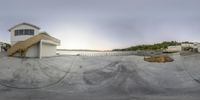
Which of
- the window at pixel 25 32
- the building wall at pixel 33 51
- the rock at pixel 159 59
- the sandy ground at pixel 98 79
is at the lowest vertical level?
the sandy ground at pixel 98 79

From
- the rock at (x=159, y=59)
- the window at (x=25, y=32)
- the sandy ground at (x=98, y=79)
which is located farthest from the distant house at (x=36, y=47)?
the rock at (x=159, y=59)

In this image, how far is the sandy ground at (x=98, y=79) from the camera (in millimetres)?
25984

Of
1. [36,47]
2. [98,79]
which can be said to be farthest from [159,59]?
[36,47]

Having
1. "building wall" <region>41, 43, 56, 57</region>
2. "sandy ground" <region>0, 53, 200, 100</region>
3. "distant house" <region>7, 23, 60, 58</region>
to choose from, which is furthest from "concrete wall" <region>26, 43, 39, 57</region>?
"sandy ground" <region>0, 53, 200, 100</region>

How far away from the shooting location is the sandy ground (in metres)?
26.0

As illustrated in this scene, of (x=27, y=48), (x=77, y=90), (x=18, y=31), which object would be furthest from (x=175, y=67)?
(x=18, y=31)

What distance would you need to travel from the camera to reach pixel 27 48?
41.2 metres

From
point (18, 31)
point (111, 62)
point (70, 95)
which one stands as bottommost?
point (70, 95)

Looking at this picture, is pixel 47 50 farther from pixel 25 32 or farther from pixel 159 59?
pixel 159 59

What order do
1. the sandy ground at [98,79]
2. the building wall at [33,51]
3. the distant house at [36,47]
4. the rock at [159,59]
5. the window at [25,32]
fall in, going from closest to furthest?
the sandy ground at [98,79] < the rock at [159,59] < the distant house at [36,47] < the building wall at [33,51] < the window at [25,32]

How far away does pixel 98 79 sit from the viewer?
3170cm

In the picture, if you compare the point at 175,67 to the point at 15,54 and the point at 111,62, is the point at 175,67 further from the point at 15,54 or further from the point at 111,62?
the point at 15,54

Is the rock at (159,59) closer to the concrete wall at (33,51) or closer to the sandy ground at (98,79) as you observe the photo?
the sandy ground at (98,79)

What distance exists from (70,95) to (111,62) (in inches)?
553
